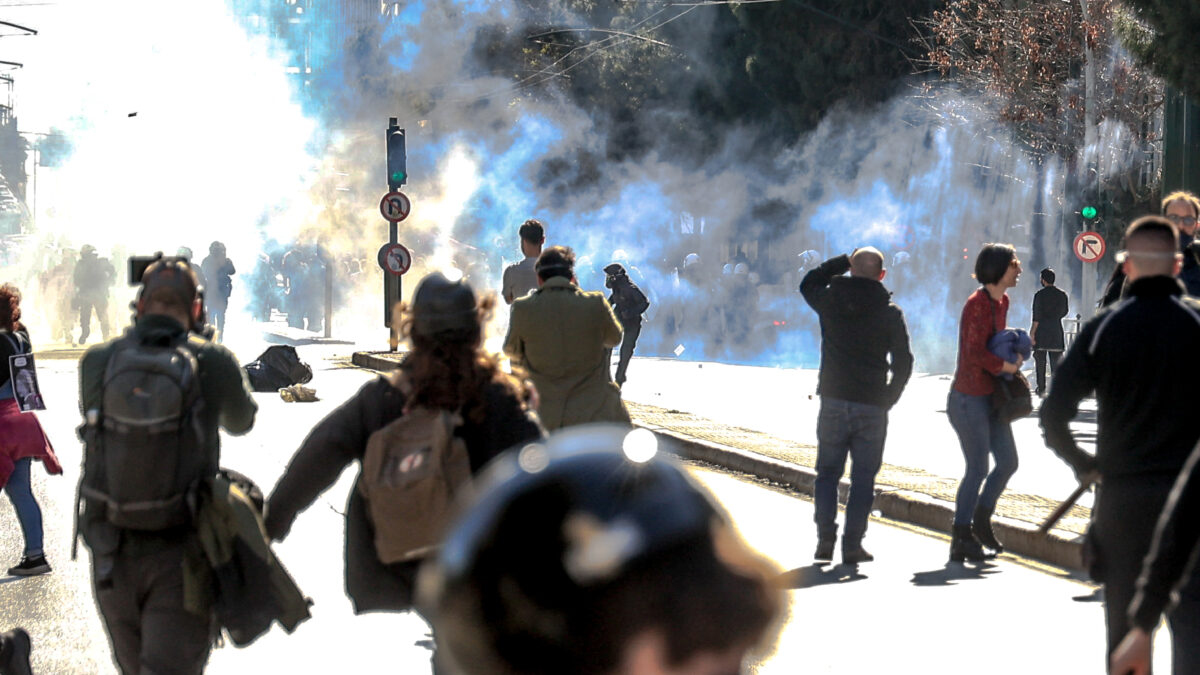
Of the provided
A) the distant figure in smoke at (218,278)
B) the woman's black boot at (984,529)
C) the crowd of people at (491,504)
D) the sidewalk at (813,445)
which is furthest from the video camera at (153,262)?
the distant figure in smoke at (218,278)

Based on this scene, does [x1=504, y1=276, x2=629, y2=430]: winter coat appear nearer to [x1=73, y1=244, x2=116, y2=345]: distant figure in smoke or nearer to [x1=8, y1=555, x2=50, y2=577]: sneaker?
[x1=8, y1=555, x2=50, y2=577]: sneaker

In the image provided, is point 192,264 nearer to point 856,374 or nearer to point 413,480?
point 856,374

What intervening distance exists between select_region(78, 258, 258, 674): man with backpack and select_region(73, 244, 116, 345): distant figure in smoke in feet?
82.8

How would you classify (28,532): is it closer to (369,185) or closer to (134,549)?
(134,549)

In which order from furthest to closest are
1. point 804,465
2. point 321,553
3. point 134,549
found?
point 804,465, point 321,553, point 134,549

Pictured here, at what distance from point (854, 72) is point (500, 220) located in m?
14.8

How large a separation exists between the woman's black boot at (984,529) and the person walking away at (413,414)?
521 centimetres

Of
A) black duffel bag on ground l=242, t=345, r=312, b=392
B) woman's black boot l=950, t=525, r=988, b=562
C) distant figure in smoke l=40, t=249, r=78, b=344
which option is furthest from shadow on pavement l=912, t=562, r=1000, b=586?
distant figure in smoke l=40, t=249, r=78, b=344

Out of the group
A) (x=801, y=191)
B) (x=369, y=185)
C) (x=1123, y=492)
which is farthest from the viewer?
(x=369, y=185)

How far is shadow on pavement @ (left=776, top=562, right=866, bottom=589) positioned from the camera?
25.3ft

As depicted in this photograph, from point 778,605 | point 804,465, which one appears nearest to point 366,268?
point 804,465

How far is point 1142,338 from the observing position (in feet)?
14.1

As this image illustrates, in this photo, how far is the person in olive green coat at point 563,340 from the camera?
6.68 m

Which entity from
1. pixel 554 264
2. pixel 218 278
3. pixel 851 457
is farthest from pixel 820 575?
pixel 218 278
